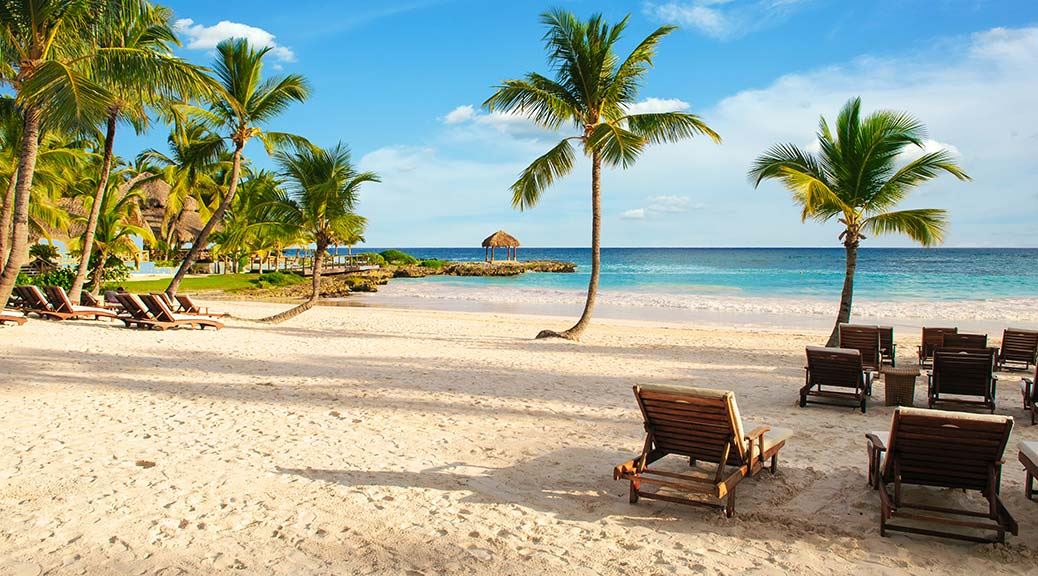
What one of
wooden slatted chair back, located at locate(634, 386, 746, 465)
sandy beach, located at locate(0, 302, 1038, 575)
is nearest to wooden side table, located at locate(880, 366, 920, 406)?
sandy beach, located at locate(0, 302, 1038, 575)

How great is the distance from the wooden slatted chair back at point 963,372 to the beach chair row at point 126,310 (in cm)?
1239

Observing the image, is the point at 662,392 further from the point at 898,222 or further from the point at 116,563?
the point at 898,222

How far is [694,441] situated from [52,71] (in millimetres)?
10250

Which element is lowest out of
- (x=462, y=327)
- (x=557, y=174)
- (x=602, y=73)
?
(x=462, y=327)

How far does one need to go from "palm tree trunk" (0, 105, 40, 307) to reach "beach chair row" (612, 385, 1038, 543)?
10669 mm

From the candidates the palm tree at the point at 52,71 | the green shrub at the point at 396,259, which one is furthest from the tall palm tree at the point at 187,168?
the green shrub at the point at 396,259

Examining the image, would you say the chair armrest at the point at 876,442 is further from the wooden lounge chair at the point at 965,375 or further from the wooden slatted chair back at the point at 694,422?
the wooden lounge chair at the point at 965,375

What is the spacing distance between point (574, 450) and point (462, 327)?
11.6 m

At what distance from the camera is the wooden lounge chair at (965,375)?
6.91 meters

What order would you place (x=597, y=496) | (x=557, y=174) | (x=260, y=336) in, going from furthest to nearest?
(x=557, y=174) → (x=260, y=336) → (x=597, y=496)

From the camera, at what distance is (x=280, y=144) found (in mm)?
16719

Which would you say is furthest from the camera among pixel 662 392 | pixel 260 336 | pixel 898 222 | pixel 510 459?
pixel 260 336

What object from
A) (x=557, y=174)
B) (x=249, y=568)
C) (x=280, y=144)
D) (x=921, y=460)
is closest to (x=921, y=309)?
(x=557, y=174)

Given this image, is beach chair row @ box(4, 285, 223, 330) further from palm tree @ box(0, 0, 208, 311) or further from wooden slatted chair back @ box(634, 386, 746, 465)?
wooden slatted chair back @ box(634, 386, 746, 465)
